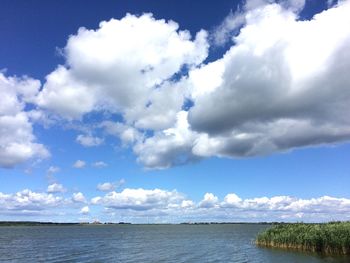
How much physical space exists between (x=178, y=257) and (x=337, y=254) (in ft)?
64.9

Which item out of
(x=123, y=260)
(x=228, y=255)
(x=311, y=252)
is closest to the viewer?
(x=311, y=252)

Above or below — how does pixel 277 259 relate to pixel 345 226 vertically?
below

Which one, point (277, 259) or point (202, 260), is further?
point (202, 260)

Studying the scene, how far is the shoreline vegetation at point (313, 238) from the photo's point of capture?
4653 centimetres

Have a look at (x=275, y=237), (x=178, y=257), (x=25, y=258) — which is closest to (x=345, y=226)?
(x=275, y=237)

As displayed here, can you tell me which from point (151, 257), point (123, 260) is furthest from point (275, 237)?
point (123, 260)

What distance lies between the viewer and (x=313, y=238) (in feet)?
165

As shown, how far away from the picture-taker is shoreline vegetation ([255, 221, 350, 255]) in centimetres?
4653

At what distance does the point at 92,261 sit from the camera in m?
53.4

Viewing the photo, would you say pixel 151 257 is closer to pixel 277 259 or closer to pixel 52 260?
pixel 52 260

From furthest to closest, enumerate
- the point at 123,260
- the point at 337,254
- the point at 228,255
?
the point at 228,255 < the point at 123,260 < the point at 337,254

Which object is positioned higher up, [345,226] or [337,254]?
[345,226]

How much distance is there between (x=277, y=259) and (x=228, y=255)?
11.2m

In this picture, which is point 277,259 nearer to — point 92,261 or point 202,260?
point 202,260
